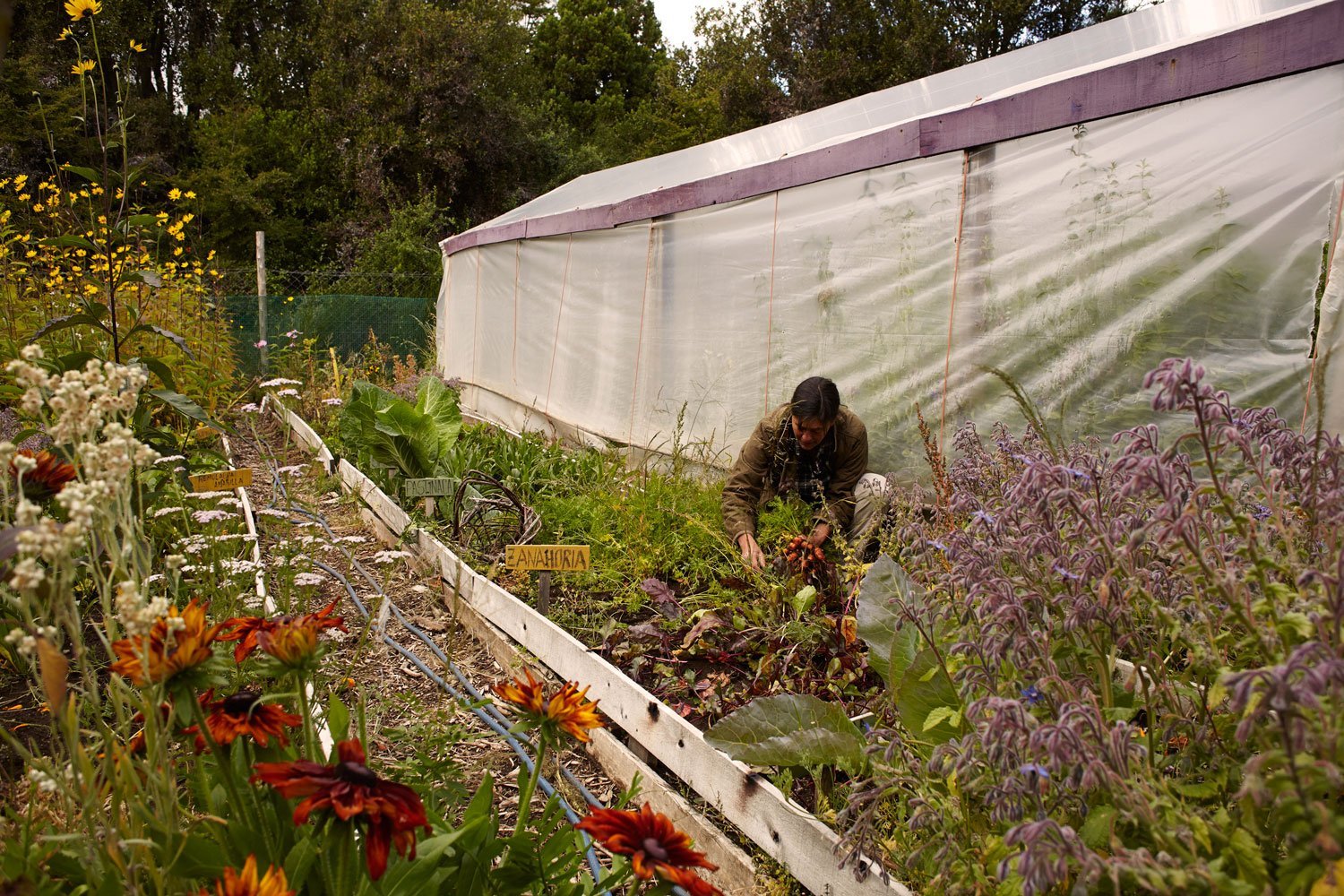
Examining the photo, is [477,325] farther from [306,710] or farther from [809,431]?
[306,710]

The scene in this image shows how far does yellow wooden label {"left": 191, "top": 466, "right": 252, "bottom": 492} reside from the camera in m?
3.45

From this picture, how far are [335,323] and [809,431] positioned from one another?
1109 cm

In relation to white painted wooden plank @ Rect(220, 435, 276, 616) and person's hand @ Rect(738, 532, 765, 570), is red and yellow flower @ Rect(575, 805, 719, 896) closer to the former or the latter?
white painted wooden plank @ Rect(220, 435, 276, 616)

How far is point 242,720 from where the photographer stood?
1.25 metres

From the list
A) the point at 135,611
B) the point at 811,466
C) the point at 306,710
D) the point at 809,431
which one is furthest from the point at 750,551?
the point at 135,611

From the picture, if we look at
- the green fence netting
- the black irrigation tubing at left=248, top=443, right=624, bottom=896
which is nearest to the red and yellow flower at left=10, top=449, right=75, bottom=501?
the black irrigation tubing at left=248, top=443, right=624, bottom=896

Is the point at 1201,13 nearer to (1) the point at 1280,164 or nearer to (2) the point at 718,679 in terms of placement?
(1) the point at 1280,164

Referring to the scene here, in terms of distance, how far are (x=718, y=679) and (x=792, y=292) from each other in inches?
104

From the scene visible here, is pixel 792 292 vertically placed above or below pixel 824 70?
below

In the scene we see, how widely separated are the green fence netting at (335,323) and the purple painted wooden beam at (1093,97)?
25.6 feet

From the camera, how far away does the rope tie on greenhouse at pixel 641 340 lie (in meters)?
6.62

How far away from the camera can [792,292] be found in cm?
514

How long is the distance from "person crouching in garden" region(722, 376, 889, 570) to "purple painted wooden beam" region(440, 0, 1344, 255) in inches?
46.4

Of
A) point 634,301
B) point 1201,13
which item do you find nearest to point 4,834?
point 634,301
